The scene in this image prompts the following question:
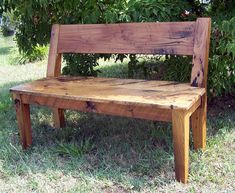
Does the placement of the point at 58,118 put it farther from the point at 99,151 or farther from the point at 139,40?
the point at 139,40

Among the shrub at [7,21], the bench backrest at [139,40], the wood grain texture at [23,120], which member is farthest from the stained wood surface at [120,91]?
the shrub at [7,21]

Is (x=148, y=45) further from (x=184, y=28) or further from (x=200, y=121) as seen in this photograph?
(x=200, y=121)

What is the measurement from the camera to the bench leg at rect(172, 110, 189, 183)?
2.22 meters

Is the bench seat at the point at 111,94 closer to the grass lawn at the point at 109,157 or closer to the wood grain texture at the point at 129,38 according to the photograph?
the wood grain texture at the point at 129,38

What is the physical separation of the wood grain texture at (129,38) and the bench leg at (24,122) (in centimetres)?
68

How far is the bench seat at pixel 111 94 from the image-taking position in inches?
90.1

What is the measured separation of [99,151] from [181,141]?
2.85 ft

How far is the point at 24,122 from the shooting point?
A: 3020mm

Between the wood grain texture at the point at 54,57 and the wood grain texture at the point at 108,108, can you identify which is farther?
the wood grain texture at the point at 54,57

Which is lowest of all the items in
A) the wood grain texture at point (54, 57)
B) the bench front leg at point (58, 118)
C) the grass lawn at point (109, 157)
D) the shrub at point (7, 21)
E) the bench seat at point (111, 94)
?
the grass lawn at point (109, 157)

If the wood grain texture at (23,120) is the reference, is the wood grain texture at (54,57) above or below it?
above

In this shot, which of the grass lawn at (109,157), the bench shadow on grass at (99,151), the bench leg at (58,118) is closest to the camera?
the grass lawn at (109,157)

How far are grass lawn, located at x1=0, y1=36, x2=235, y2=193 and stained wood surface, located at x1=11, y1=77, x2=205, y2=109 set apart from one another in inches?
20.1

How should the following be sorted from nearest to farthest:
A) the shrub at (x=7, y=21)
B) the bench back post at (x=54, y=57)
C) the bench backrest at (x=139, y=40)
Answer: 1. the bench backrest at (x=139, y=40)
2. the bench back post at (x=54, y=57)
3. the shrub at (x=7, y=21)
